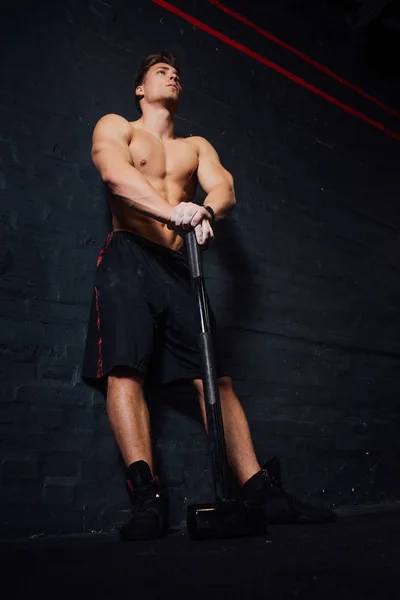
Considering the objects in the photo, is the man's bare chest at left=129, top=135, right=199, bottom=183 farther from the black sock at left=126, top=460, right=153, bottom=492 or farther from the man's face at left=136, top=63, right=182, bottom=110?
the black sock at left=126, top=460, right=153, bottom=492

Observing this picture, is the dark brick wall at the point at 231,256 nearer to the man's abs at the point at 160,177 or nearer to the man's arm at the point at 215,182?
the man's abs at the point at 160,177

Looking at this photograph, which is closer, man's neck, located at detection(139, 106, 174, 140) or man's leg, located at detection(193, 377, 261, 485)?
man's leg, located at detection(193, 377, 261, 485)

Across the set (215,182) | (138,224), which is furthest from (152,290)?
(215,182)

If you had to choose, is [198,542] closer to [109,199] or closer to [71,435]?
[71,435]

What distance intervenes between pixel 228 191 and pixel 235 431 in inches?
38.3

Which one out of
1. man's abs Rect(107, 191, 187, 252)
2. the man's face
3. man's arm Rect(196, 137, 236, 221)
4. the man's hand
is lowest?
the man's hand

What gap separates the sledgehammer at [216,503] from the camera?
1725 millimetres

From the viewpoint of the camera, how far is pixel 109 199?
2.30 metres

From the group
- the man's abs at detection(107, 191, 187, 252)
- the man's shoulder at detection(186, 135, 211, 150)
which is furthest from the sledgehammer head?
the man's shoulder at detection(186, 135, 211, 150)

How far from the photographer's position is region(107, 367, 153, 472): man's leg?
2008mm

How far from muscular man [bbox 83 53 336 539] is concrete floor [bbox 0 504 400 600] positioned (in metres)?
0.24

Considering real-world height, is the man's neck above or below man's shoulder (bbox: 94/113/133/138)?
above

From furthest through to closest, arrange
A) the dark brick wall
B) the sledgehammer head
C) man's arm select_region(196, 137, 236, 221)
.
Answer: man's arm select_region(196, 137, 236, 221), the dark brick wall, the sledgehammer head

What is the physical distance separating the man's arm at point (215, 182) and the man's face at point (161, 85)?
230 mm
